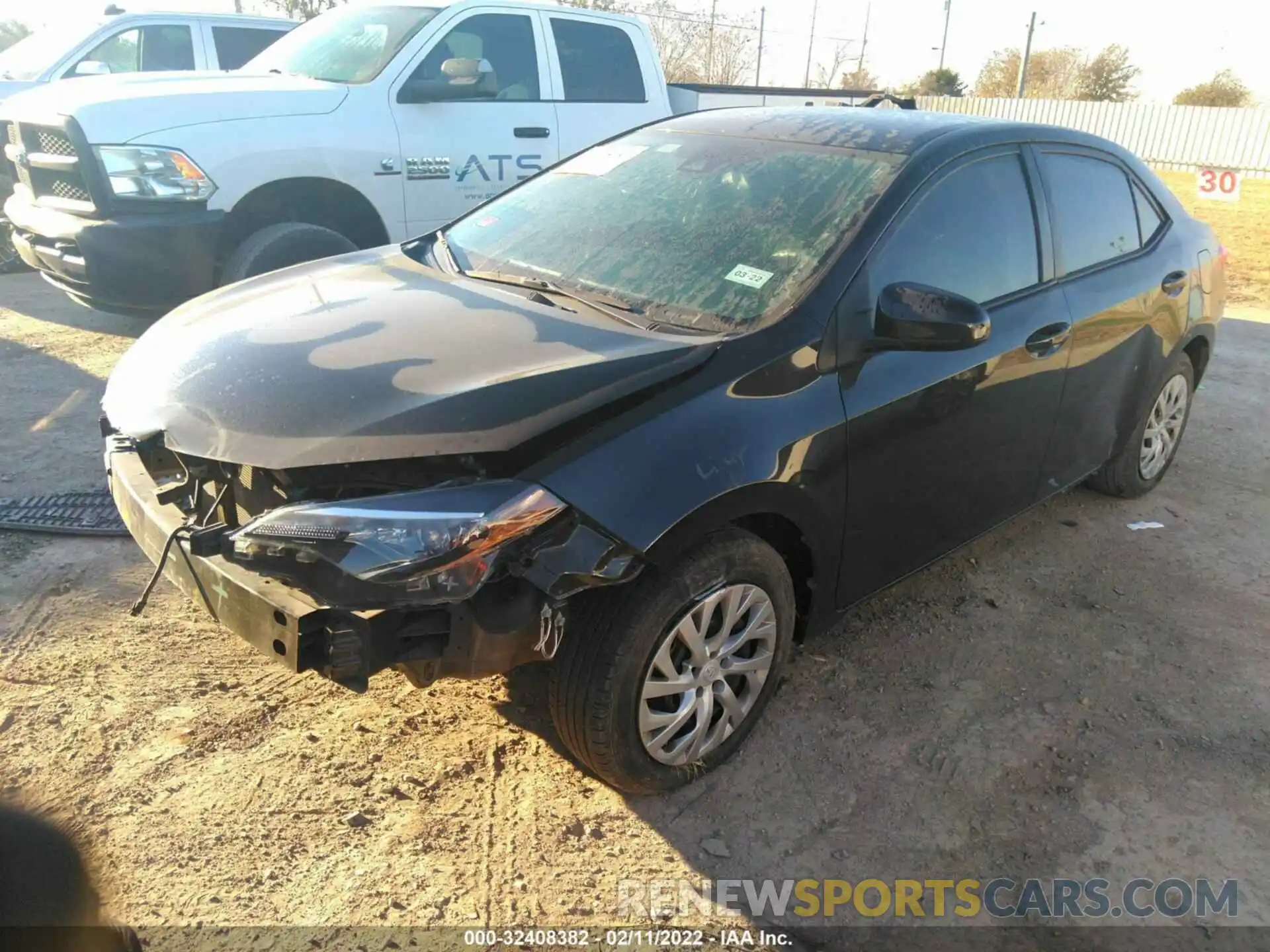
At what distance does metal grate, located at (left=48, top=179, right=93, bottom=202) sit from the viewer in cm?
542

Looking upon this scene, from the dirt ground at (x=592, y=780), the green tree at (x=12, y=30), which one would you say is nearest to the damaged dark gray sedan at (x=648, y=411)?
the dirt ground at (x=592, y=780)

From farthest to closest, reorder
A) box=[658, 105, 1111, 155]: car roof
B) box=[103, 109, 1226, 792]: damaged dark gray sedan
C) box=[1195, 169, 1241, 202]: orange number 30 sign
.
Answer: box=[1195, 169, 1241, 202]: orange number 30 sign
box=[658, 105, 1111, 155]: car roof
box=[103, 109, 1226, 792]: damaged dark gray sedan

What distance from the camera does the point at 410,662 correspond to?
2174 millimetres

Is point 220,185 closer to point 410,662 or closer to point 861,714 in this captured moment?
point 410,662

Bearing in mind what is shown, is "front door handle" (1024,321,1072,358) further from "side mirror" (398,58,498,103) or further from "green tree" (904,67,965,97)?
"green tree" (904,67,965,97)

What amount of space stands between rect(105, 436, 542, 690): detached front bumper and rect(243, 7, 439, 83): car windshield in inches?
182

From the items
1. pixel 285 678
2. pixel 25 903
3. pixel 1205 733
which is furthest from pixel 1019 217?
pixel 25 903

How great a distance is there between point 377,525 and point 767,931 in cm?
136

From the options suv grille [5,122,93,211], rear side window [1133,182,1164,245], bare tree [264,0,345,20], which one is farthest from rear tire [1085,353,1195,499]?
bare tree [264,0,345,20]

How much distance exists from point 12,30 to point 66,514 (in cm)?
3408

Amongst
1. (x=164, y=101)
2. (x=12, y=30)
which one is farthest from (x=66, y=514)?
(x=12, y=30)

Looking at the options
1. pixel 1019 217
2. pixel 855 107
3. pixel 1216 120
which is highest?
pixel 855 107

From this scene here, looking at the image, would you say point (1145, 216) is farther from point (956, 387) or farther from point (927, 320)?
point (927, 320)

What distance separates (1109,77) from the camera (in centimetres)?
4706
